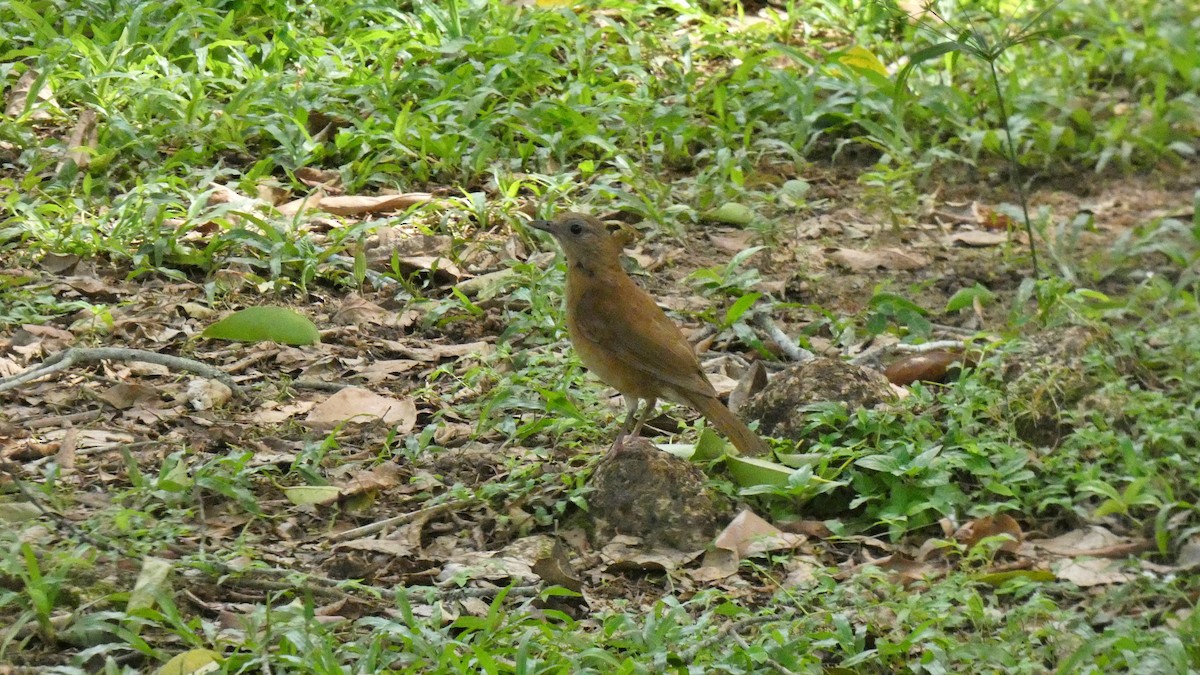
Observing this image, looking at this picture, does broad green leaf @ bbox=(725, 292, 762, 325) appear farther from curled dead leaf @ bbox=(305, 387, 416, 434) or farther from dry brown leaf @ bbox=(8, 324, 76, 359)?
dry brown leaf @ bbox=(8, 324, 76, 359)

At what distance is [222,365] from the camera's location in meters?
5.77

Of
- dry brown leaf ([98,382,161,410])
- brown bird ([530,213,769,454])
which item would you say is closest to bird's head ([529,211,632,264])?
brown bird ([530,213,769,454])

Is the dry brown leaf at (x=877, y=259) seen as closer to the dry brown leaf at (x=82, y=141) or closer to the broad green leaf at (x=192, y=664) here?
the dry brown leaf at (x=82, y=141)

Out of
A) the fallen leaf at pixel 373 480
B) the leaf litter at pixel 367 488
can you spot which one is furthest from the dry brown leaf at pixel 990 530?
the fallen leaf at pixel 373 480

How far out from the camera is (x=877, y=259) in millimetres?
7047

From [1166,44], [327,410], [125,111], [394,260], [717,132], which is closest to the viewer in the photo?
[327,410]

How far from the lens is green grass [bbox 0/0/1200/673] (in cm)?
413

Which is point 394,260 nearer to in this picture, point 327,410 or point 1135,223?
point 327,410

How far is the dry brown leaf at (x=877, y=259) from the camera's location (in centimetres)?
700

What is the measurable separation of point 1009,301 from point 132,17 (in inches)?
188

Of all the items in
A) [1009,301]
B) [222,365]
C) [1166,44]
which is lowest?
[222,365]

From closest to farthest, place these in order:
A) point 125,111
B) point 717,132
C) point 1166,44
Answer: point 125,111, point 717,132, point 1166,44

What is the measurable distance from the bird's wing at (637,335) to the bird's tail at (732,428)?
45 millimetres

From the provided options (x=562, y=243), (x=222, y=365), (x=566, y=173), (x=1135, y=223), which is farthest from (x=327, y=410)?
(x=1135, y=223)
